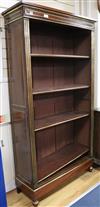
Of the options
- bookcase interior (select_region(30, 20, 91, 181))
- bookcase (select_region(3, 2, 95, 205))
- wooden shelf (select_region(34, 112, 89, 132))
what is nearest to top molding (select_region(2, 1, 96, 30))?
bookcase (select_region(3, 2, 95, 205))

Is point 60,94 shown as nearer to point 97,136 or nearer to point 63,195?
point 97,136

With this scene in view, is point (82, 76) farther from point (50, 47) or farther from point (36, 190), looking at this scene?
point (36, 190)

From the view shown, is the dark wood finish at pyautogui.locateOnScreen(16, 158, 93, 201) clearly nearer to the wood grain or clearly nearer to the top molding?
the wood grain

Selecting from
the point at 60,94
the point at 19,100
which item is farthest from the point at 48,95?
the point at 19,100

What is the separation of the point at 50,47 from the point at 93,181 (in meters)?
1.74

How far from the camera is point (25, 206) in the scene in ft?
6.42

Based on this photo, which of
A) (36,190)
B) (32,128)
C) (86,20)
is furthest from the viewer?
(86,20)

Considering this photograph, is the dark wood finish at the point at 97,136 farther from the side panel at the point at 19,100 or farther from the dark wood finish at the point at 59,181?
the side panel at the point at 19,100

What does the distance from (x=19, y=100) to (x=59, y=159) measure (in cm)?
95

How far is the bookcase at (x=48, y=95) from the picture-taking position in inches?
66.9

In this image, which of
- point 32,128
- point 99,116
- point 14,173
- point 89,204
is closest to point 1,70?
point 32,128

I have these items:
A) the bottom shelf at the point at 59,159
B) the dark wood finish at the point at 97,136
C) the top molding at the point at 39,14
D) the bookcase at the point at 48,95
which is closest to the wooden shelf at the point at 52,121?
the bookcase at the point at 48,95

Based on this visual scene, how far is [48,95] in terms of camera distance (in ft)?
7.66

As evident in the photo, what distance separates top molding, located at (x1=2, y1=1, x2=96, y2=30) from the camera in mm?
1558
